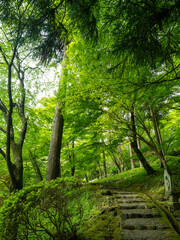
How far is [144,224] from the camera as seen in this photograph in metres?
3.07

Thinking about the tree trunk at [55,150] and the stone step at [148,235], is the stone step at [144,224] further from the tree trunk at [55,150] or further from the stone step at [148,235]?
the tree trunk at [55,150]

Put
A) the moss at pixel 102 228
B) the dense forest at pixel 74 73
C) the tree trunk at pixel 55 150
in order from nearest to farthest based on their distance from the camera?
1. the dense forest at pixel 74 73
2. the moss at pixel 102 228
3. the tree trunk at pixel 55 150

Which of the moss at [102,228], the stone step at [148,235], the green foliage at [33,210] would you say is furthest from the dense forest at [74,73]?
the stone step at [148,235]

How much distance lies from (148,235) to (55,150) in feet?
13.9

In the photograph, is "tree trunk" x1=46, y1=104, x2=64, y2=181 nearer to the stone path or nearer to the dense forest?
the dense forest

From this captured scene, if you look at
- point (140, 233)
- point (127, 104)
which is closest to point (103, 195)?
point (140, 233)

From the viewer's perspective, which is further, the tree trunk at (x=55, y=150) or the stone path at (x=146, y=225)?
the tree trunk at (x=55, y=150)

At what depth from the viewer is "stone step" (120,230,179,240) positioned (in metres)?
2.44

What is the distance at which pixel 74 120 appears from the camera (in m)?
6.95

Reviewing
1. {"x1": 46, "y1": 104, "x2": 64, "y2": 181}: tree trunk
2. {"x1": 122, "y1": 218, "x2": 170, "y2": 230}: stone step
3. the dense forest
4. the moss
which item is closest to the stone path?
{"x1": 122, "y1": 218, "x2": 170, "y2": 230}: stone step

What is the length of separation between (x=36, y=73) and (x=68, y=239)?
6.13 metres

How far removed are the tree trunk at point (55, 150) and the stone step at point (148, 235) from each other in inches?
132

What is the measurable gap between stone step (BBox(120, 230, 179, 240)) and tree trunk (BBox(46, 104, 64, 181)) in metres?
3.36

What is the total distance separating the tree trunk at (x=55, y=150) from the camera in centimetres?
532
